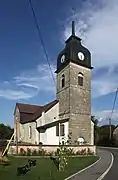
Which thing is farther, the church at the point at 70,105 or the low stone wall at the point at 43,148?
the church at the point at 70,105

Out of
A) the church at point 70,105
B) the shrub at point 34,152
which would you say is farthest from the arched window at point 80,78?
the shrub at point 34,152

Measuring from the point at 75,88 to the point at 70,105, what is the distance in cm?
313

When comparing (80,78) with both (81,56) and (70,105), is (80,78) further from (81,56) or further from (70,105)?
(70,105)

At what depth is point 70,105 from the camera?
1762 inches

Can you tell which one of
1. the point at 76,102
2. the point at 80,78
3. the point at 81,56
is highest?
the point at 81,56

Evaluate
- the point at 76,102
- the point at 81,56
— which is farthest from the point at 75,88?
the point at 81,56

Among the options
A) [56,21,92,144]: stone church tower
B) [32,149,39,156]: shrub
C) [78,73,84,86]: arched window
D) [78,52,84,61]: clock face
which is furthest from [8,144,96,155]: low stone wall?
[78,52,84,61]: clock face

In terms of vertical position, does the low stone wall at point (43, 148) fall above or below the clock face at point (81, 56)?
below

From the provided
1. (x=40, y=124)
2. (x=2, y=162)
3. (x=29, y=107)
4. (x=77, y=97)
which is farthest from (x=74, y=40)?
(x=2, y=162)

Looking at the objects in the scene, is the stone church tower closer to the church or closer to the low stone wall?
the church

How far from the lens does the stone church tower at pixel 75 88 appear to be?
147 feet

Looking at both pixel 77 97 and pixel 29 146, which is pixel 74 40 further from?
pixel 29 146

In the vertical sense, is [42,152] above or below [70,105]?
below

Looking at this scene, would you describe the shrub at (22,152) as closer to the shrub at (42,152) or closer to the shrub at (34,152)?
the shrub at (34,152)
